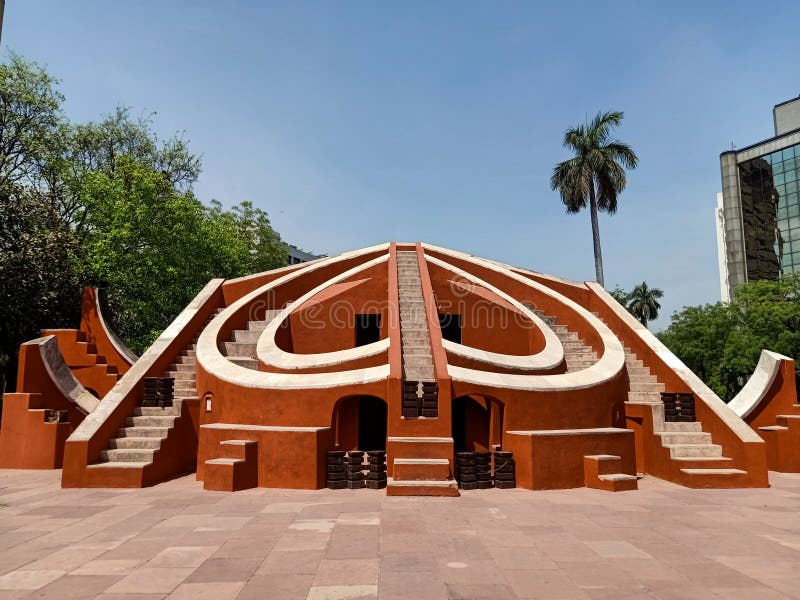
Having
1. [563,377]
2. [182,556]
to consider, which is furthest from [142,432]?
[563,377]

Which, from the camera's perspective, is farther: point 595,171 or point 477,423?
point 595,171

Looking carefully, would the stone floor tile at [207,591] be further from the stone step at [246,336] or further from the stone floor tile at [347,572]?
the stone step at [246,336]

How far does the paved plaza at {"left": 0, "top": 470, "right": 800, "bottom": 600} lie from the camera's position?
4988 millimetres

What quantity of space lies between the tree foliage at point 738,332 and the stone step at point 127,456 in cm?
2489

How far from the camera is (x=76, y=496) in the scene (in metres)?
9.10

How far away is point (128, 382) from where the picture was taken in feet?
38.3

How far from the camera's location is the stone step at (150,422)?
11141 mm

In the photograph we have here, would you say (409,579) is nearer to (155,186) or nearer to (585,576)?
(585,576)

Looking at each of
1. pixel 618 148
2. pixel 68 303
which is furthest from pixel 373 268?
pixel 618 148

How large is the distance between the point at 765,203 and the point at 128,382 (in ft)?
186

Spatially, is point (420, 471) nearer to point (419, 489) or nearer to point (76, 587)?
point (419, 489)

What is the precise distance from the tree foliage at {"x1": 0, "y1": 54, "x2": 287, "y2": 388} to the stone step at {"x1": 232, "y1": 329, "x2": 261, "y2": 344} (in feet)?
28.7

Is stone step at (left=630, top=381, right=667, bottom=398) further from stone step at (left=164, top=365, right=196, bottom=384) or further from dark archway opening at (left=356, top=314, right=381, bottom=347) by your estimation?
stone step at (left=164, top=365, right=196, bottom=384)

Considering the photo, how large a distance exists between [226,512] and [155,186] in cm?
1920
